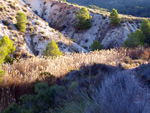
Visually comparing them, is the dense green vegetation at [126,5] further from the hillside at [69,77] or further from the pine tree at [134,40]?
the pine tree at [134,40]

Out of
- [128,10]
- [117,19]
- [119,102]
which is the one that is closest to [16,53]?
[119,102]

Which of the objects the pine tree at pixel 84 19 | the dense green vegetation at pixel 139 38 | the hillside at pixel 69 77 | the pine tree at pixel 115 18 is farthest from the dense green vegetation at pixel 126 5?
the dense green vegetation at pixel 139 38

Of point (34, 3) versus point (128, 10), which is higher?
point (128, 10)

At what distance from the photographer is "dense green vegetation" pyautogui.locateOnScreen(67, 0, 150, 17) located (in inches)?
1935

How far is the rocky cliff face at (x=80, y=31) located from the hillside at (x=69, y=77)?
0.62 meters

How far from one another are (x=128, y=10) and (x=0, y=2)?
41807 millimetres

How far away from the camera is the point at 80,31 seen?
104ft

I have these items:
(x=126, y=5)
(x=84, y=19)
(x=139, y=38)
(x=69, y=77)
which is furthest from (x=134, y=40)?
(x=126, y=5)

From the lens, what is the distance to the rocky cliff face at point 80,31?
27.1m

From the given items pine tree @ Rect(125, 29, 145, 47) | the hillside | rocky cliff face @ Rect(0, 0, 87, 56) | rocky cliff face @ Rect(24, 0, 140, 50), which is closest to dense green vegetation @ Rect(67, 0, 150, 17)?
rocky cliff face @ Rect(24, 0, 140, 50)

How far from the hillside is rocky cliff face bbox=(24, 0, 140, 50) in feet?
2.03

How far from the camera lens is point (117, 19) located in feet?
89.4

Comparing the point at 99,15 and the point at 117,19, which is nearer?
the point at 117,19

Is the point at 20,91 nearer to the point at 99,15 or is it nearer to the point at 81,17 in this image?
the point at 81,17
